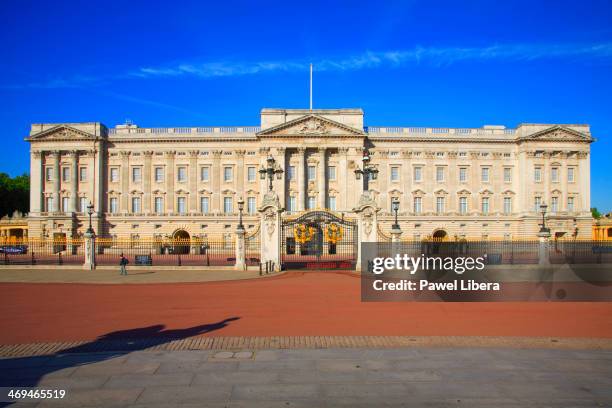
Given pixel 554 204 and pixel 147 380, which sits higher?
pixel 554 204

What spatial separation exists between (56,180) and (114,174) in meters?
7.00

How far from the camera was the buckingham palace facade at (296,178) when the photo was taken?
56406 mm

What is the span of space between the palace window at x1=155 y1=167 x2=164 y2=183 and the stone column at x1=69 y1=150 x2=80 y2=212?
9806mm

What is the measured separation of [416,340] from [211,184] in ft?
162

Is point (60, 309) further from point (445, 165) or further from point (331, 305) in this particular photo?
point (445, 165)

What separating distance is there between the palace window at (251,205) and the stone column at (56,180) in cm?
2424

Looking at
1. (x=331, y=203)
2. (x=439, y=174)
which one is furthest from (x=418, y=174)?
(x=331, y=203)

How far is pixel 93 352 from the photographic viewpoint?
32.9 ft

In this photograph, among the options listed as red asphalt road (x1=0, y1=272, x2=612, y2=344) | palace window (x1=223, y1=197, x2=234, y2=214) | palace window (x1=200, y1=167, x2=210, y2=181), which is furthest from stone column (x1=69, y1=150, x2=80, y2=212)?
red asphalt road (x1=0, y1=272, x2=612, y2=344)

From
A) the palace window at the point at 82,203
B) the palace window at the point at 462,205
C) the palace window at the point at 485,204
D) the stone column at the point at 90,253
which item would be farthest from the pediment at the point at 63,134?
the palace window at the point at 485,204

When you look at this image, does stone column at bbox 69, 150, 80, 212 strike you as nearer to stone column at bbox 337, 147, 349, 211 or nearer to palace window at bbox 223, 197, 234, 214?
palace window at bbox 223, 197, 234, 214

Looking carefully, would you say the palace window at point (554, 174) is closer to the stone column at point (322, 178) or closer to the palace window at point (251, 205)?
the stone column at point (322, 178)

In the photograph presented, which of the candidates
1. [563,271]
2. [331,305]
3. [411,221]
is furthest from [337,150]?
[331,305]

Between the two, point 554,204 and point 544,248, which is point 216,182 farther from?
point 554,204
